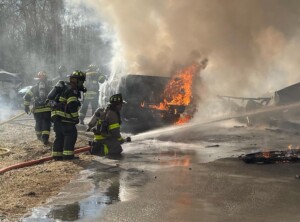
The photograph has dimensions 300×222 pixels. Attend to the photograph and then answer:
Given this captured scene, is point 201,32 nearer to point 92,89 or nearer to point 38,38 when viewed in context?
point 92,89

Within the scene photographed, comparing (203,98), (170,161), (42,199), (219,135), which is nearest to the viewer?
(42,199)

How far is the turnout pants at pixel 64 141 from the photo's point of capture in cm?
721

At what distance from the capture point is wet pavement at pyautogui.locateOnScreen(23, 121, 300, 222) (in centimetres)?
404

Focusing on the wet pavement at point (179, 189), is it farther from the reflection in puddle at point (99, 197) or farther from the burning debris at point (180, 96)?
the burning debris at point (180, 96)

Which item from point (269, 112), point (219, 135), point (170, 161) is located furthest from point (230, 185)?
point (269, 112)

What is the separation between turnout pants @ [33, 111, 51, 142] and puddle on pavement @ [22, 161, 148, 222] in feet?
11.2

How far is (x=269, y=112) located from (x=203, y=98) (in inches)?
97.9

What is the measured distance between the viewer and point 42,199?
4.67 m

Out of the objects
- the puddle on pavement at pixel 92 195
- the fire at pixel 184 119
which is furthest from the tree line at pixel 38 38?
the puddle on pavement at pixel 92 195

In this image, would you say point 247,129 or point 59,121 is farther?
point 247,129

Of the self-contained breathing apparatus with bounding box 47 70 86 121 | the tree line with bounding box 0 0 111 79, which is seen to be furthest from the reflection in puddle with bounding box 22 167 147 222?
the tree line with bounding box 0 0 111 79

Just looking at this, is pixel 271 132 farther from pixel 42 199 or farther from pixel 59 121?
pixel 42 199

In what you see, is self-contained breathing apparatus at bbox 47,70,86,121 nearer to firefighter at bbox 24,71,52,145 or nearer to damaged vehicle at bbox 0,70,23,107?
firefighter at bbox 24,71,52,145

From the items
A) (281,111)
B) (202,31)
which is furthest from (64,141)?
Answer: (202,31)
